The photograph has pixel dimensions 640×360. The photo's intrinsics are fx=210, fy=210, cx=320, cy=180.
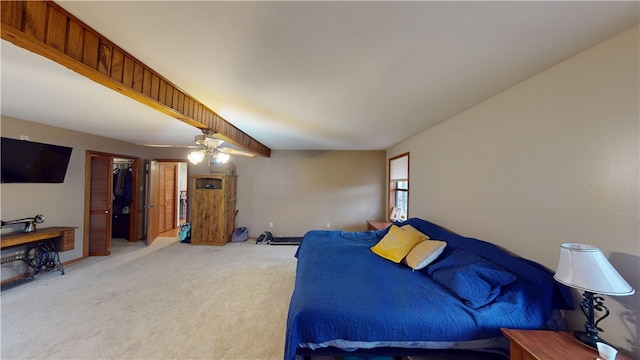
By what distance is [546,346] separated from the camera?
1.15 metres

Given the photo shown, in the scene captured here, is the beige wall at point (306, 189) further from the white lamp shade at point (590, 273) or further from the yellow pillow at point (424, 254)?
the white lamp shade at point (590, 273)

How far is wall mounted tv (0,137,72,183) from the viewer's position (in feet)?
9.22

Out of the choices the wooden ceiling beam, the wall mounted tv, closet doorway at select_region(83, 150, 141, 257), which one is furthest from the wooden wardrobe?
the wooden ceiling beam

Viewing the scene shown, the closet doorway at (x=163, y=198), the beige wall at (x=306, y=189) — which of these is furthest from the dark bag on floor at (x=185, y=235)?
the beige wall at (x=306, y=189)

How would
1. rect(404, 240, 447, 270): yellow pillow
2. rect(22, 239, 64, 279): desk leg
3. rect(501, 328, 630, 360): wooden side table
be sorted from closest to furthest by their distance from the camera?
rect(501, 328, 630, 360): wooden side table
rect(404, 240, 447, 270): yellow pillow
rect(22, 239, 64, 279): desk leg

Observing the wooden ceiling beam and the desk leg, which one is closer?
the wooden ceiling beam

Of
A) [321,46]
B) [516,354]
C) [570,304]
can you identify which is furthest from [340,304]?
[321,46]

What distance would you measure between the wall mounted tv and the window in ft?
19.2

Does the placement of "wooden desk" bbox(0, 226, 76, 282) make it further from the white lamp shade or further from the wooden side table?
the white lamp shade

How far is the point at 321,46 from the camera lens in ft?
4.06

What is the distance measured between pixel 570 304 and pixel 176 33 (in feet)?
9.51

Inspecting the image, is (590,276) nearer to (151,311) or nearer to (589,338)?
(589,338)

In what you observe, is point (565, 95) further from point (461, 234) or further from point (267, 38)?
point (267, 38)

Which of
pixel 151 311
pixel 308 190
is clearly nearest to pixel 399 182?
pixel 308 190
